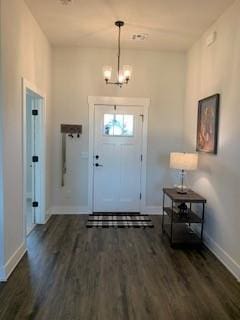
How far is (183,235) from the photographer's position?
4.22 metres

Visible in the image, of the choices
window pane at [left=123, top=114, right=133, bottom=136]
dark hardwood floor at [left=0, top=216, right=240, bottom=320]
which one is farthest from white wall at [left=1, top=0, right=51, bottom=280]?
window pane at [left=123, top=114, right=133, bottom=136]

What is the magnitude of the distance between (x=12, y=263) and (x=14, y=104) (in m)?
1.78

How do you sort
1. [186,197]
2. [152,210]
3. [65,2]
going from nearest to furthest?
[65,2] → [186,197] → [152,210]

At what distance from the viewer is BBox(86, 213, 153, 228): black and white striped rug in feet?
15.6

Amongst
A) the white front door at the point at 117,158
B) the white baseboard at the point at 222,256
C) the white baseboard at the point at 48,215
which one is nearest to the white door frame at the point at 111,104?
the white front door at the point at 117,158

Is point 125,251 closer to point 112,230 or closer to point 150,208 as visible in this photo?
point 112,230

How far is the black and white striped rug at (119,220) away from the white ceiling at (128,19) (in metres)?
3.12

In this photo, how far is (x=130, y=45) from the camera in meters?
5.00

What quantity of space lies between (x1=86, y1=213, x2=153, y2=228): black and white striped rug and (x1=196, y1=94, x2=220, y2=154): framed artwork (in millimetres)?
1622

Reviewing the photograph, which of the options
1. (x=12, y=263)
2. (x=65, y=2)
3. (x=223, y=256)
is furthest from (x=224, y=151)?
(x=12, y=263)

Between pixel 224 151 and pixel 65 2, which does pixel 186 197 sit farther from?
pixel 65 2

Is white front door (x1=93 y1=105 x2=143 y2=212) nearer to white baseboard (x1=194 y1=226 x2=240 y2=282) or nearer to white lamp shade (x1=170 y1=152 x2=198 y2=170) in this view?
white lamp shade (x1=170 y1=152 x2=198 y2=170)

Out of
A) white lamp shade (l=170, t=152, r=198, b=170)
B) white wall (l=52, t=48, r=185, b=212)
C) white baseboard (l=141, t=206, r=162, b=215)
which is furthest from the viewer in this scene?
white baseboard (l=141, t=206, r=162, b=215)

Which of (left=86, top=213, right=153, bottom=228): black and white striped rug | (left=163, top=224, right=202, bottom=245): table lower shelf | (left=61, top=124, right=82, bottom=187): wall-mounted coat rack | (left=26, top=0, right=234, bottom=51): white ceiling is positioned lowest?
(left=86, top=213, right=153, bottom=228): black and white striped rug
